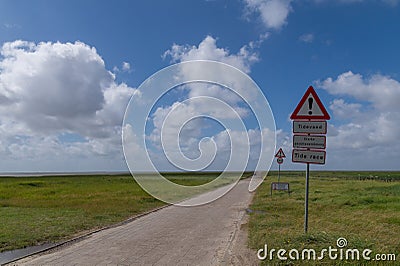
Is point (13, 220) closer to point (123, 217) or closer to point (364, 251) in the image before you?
point (123, 217)

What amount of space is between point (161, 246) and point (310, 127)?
4.43 metres

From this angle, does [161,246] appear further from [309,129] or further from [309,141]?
[309,129]

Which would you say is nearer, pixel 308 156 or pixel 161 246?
pixel 308 156

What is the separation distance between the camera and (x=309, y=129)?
766 cm

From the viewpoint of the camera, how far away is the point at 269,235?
28.3 ft

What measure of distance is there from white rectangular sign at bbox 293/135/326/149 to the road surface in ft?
8.60

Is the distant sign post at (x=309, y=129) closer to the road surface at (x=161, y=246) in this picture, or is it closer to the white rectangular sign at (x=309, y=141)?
the white rectangular sign at (x=309, y=141)

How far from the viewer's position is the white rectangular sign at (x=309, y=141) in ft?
24.8

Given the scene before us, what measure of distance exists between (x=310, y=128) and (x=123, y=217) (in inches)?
344

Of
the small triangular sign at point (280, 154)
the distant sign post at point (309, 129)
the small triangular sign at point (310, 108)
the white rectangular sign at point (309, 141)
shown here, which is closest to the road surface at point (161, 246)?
the distant sign post at point (309, 129)

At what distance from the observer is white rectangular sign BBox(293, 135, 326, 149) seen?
7.56 metres

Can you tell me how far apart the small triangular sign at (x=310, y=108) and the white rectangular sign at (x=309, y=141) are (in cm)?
44

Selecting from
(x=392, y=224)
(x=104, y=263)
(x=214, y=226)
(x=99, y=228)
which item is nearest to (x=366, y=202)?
(x=392, y=224)

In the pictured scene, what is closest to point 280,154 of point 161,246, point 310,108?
Result: point 310,108
